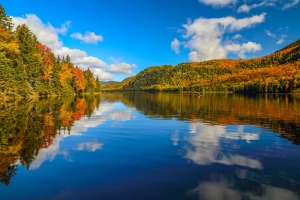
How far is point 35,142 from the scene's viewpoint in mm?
15727

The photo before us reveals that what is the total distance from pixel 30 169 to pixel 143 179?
18.3 ft

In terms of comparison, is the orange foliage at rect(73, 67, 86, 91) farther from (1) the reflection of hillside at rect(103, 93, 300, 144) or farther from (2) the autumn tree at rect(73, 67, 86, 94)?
(1) the reflection of hillside at rect(103, 93, 300, 144)

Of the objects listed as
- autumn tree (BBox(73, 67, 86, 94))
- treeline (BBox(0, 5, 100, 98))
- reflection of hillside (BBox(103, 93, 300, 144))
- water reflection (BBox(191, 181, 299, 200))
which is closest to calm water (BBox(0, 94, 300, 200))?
water reflection (BBox(191, 181, 299, 200))

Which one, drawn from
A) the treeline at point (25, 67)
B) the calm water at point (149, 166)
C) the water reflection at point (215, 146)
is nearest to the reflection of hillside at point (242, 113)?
the water reflection at point (215, 146)

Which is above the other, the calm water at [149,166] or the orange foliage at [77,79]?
the orange foliage at [77,79]

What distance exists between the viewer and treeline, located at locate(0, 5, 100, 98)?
55594mm

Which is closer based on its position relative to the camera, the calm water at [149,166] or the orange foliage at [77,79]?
the calm water at [149,166]

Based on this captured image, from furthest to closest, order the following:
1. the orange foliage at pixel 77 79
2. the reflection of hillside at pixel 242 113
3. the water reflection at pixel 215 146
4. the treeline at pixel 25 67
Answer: the orange foliage at pixel 77 79
the treeline at pixel 25 67
the reflection of hillside at pixel 242 113
the water reflection at pixel 215 146

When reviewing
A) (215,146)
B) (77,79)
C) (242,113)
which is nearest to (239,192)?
(215,146)

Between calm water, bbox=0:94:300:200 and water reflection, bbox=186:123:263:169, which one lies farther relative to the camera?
water reflection, bbox=186:123:263:169

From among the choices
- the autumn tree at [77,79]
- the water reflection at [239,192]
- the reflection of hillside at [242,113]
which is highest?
the autumn tree at [77,79]

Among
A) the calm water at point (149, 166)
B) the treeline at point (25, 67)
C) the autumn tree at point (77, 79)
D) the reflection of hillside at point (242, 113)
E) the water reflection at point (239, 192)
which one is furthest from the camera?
the autumn tree at point (77, 79)

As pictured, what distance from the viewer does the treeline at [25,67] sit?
182 ft

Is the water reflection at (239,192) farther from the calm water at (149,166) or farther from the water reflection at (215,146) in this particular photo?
the water reflection at (215,146)
